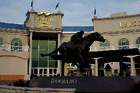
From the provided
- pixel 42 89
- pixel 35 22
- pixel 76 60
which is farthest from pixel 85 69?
pixel 35 22

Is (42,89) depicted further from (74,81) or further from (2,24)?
(2,24)

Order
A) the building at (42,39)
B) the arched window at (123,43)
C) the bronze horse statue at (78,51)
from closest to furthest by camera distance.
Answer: the bronze horse statue at (78,51)
the building at (42,39)
the arched window at (123,43)

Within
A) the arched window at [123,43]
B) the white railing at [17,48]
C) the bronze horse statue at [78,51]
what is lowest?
the bronze horse statue at [78,51]

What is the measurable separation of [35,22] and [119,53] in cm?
4458

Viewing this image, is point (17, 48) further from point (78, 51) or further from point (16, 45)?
point (78, 51)

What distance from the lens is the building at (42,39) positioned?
60750mm

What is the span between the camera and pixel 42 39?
218 feet

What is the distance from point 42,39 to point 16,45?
574cm

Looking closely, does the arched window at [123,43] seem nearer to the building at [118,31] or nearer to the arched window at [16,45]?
the building at [118,31]

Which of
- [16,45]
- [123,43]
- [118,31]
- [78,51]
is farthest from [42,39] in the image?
[78,51]

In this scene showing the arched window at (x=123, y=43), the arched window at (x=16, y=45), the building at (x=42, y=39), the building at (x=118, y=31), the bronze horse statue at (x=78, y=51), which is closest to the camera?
the bronze horse statue at (x=78, y=51)

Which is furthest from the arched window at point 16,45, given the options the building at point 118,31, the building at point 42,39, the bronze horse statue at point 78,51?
the bronze horse statue at point 78,51

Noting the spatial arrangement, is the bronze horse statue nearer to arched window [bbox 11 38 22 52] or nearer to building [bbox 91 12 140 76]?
building [bbox 91 12 140 76]

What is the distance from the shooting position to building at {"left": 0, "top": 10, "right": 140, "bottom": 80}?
199ft
